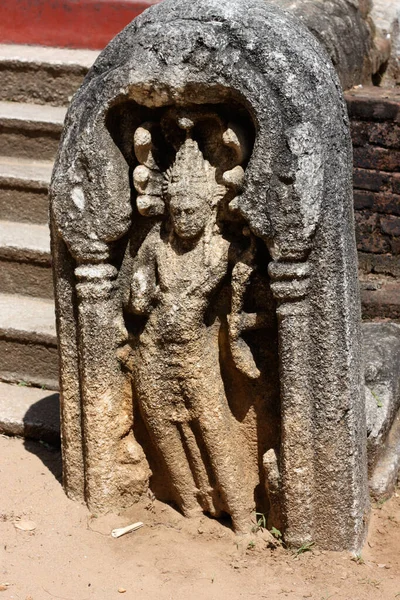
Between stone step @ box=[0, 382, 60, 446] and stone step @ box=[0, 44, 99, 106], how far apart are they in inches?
77.2

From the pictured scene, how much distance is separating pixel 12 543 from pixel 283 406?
3.87ft

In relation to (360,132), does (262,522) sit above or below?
below

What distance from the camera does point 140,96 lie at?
3.30m

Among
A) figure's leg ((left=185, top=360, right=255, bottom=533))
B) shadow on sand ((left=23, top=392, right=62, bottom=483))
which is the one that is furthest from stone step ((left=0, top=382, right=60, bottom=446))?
figure's leg ((left=185, top=360, right=255, bottom=533))

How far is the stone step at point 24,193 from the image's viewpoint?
209 inches

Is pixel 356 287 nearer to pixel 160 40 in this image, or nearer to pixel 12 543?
pixel 160 40

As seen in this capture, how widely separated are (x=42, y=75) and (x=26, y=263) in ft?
4.46

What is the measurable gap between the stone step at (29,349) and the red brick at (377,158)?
1829mm

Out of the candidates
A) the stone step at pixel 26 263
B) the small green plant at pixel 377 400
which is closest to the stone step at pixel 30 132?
the stone step at pixel 26 263

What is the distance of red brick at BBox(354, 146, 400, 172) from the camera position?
5.13 metres

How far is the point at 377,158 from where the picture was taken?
16.9 feet

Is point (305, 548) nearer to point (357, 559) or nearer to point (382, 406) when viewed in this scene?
point (357, 559)

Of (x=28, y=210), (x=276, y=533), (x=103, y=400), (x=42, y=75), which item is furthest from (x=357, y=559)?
(x=42, y=75)

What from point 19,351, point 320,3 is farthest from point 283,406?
point 320,3
